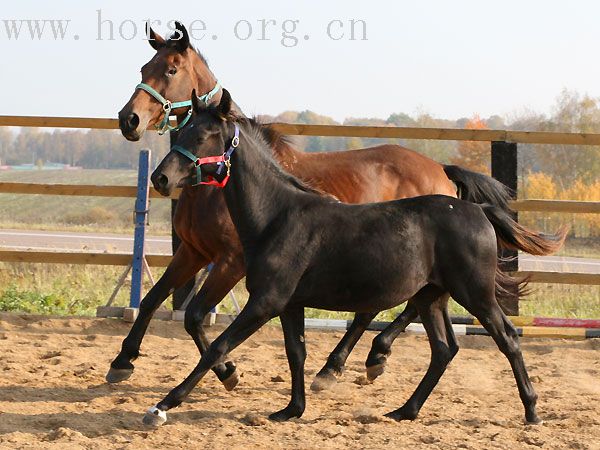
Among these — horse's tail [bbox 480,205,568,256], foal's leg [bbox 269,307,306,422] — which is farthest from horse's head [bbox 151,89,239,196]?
horse's tail [bbox 480,205,568,256]

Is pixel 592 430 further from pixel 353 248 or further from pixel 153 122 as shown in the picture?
pixel 153 122

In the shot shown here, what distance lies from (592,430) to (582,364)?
2.23 m

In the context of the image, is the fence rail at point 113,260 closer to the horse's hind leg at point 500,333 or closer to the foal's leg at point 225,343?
the horse's hind leg at point 500,333

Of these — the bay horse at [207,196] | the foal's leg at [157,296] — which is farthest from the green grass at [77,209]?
the foal's leg at [157,296]

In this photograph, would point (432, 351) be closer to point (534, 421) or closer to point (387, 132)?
point (534, 421)

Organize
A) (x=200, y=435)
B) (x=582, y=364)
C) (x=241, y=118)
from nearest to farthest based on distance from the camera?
(x=200, y=435) < (x=241, y=118) < (x=582, y=364)

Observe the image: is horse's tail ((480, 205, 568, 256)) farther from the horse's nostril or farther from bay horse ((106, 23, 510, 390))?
the horse's nostril

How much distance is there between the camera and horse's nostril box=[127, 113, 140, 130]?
5.66m

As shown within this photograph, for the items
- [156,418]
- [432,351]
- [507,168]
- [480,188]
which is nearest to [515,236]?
[432,351]

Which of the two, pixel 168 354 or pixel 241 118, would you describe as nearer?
pixel 241 118

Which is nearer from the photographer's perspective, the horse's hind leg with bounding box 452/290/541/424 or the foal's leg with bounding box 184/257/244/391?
the horse's hind leg with bounding box 452/290/541/424

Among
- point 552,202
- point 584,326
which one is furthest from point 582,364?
point 552,202

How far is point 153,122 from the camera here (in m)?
5.90

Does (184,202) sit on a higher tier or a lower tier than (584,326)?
higher
